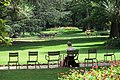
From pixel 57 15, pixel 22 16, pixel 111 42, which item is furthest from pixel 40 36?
pixel 111 42

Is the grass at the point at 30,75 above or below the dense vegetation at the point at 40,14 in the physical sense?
below

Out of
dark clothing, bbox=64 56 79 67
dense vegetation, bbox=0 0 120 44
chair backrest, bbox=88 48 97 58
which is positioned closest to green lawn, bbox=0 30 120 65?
chair backrest, bbox=88 48 97 58

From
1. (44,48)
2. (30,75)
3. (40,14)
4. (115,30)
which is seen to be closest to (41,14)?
(40,14)

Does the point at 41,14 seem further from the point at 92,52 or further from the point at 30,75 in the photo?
the point at 30,75

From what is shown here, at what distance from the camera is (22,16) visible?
158 ft

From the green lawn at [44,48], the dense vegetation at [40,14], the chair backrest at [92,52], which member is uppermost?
the dense vegetation at [40,14]

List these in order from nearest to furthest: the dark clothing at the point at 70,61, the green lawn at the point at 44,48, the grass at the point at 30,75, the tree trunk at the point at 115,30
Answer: the grass at the point at 30,75, the dark clothing at the point at 70,61, the green lawn at the point at 44,48, the tree trunk at the point at 115,30

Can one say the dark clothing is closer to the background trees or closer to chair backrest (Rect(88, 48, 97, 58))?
chair backrest (Rect(88, 48, 97, 58))

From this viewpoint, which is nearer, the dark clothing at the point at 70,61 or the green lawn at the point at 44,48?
the dark clothing at the point at 70,61

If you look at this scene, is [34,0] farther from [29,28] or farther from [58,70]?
[58,70]

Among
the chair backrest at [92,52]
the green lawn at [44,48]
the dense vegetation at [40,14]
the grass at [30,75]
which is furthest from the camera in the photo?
the dense vegetation at [40,14]

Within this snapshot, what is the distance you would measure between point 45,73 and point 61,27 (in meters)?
83.3

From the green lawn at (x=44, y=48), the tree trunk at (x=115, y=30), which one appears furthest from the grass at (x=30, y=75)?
the tree trunk at (x=115, y=30)

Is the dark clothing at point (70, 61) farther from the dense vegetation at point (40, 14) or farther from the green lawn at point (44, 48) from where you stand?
the dense vegetation at point (40, 14)
